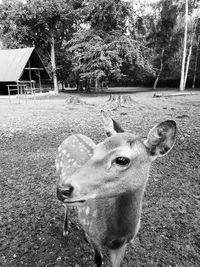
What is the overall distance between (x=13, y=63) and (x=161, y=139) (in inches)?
913

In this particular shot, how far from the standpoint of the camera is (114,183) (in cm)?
163

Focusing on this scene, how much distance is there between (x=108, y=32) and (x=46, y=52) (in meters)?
11.1

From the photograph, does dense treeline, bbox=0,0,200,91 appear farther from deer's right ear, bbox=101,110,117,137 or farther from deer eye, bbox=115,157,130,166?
deer eye, bbox=115,157,130,166

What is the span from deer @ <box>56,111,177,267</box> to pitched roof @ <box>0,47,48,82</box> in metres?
20.4

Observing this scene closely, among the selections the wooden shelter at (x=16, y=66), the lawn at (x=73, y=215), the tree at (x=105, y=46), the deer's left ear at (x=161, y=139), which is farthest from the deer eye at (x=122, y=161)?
the tree at (x=105, y=46)

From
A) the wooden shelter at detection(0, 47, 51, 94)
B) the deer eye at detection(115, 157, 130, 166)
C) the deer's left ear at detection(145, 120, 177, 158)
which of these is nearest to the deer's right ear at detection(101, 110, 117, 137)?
the deer's left ear at detection(145, 120, 177, 158)

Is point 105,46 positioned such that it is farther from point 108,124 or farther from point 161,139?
point 161,139

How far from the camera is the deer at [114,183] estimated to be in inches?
61.0

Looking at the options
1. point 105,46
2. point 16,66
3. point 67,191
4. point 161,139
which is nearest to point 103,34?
point 105,46

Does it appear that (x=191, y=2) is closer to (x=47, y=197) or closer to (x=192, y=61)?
(x=192, y=61)

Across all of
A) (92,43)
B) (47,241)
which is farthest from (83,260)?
(92,43)

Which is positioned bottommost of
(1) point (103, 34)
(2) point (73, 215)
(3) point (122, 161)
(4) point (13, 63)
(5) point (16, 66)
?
(2) point (73, 215)

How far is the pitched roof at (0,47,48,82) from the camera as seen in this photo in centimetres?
2056

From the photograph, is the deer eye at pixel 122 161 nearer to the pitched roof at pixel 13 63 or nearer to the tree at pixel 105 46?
the pitched roof at pixel 13 63
